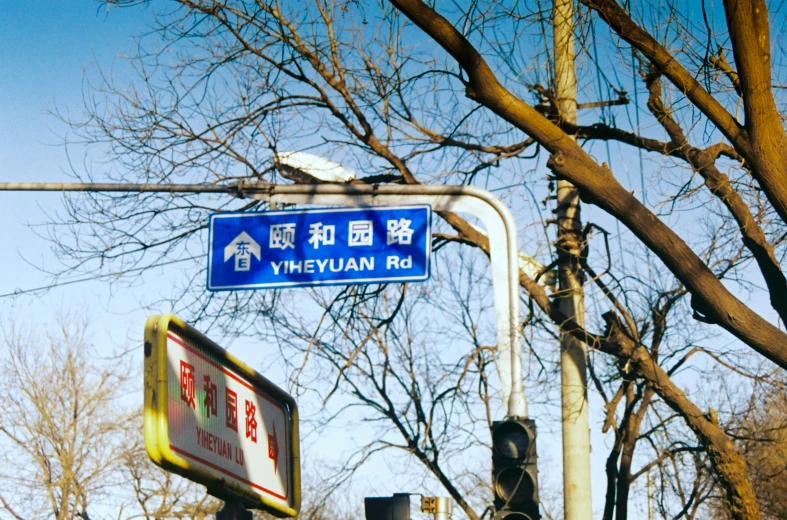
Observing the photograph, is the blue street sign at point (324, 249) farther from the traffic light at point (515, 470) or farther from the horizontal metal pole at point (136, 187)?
the traffic light at point (515, 470)

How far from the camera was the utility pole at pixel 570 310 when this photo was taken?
848 centimetres

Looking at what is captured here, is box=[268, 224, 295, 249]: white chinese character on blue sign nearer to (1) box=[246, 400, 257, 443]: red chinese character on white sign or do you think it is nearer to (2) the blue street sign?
(2) the blue street sign

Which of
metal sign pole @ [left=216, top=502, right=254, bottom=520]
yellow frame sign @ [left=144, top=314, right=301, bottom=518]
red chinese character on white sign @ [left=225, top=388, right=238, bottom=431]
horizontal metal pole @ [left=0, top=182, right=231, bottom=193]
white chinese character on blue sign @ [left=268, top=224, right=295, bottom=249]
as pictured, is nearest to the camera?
yellow frame sign @ [left=144, top=314, right=301, bottom=518]

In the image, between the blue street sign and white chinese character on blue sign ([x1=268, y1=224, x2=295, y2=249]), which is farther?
white chinese character on blue sign ([x1=268, y1=224, x2=295, y2=249])

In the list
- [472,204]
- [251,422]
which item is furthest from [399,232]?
[251,422]

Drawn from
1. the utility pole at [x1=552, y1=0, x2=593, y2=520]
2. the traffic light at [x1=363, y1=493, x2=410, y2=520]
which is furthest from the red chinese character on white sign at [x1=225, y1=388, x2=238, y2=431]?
the utility pole at [x1=552, y1=0, x2=593, y2=520]

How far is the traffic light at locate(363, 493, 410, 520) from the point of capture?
7332 millimetres

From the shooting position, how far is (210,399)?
279cm

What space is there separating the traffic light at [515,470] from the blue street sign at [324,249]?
1054 millimetres

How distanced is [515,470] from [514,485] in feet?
0.28

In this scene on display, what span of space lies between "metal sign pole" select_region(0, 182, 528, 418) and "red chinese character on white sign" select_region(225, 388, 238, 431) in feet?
11.8

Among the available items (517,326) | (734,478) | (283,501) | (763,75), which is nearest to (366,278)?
(517,326)

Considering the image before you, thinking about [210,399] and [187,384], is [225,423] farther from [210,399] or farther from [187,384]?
[187,384]

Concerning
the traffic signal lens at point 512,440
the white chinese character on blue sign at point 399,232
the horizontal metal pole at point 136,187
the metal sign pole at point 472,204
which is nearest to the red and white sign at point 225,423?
the traffic signal lens at point 512,440
